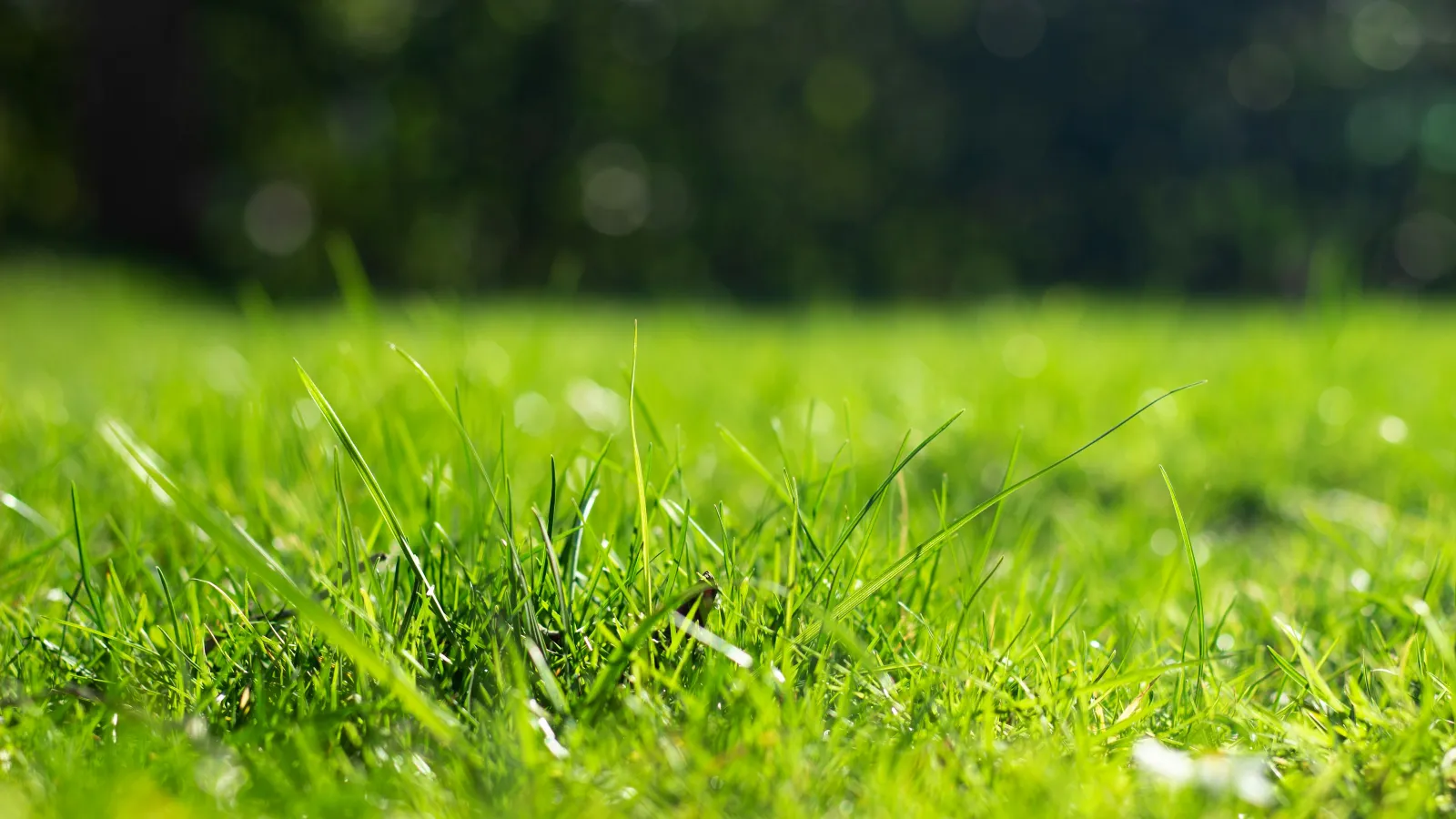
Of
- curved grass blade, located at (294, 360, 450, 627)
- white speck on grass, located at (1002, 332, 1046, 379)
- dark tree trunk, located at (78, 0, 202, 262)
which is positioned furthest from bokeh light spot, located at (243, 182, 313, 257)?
curved grass blade, located at (294, 360, 450, 627)

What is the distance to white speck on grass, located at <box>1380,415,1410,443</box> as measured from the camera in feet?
7.54

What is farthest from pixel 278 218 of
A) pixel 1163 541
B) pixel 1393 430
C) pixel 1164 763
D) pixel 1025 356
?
pixel 1164 763

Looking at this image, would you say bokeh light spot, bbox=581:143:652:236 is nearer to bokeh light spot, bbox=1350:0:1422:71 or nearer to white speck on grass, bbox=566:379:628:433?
bokeh light spot, bbox=1350:0:1422:71

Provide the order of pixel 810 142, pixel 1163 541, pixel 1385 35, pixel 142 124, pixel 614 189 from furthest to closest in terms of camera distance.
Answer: pixel 614 189 < pixel 1385 35 < pixel 810 142 < pixel 142 124 < pixel 1163 541

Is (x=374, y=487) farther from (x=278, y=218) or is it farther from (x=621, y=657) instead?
(x=278, y=218)

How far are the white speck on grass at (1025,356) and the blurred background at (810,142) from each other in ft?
23.3

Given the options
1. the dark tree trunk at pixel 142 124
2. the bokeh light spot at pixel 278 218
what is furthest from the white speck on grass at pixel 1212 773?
the bokeh light spot at pixel 278 218

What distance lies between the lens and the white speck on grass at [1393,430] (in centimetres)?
230

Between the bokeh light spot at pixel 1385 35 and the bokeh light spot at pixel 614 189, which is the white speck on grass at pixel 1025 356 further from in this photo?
the bokeh light spot at pixel 1385 35

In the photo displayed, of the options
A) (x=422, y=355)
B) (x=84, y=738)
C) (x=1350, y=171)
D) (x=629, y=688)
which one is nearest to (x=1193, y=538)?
(x=629, y=688)

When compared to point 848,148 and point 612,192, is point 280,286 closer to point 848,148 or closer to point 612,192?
point 612,192

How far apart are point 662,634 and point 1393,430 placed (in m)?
2.04

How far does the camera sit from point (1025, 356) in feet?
11.5

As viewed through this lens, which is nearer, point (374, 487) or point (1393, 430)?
point (374, 487)
